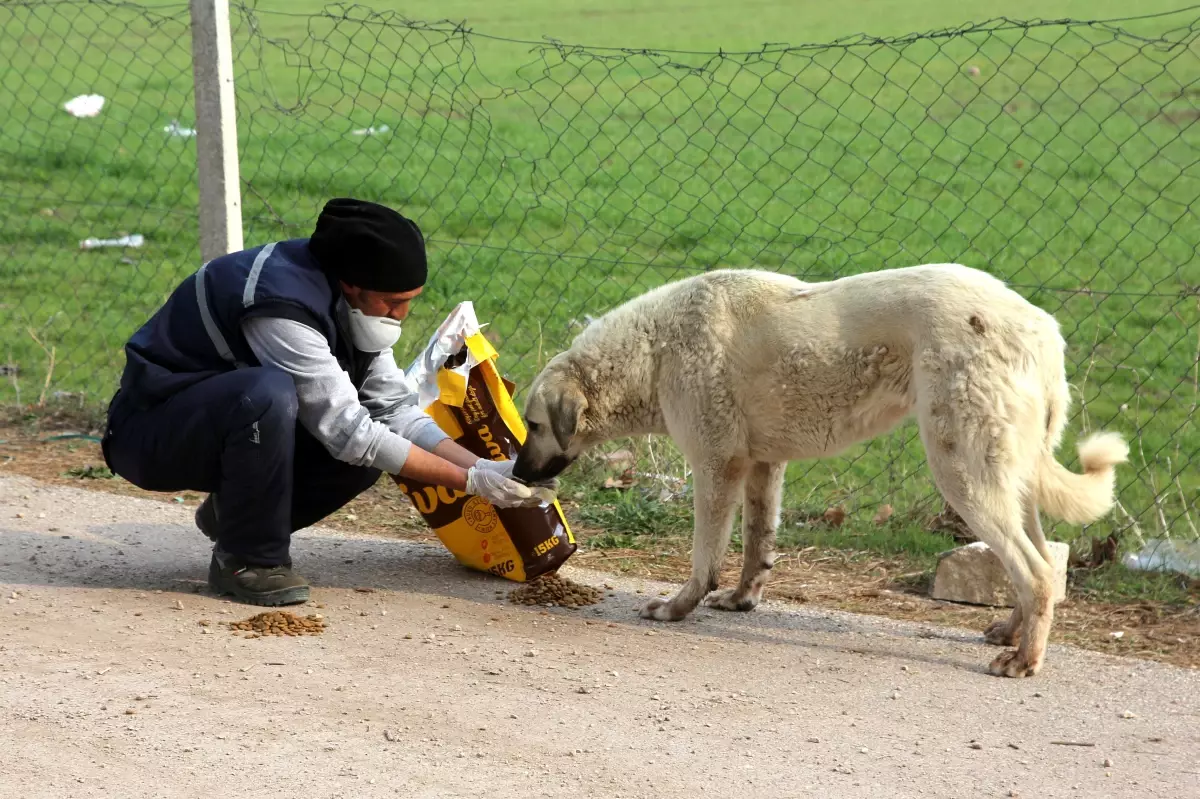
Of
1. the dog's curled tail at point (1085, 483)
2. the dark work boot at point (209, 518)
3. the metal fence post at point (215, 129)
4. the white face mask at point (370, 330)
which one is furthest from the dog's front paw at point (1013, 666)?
the metal fence post at point (215, 129)

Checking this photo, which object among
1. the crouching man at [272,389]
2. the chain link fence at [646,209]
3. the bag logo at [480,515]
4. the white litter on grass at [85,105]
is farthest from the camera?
the white litter on grass at [85,105]

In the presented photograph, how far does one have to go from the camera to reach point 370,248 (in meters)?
4.43

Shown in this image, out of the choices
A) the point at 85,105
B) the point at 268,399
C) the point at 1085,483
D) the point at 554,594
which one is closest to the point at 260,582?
the point at 268,399

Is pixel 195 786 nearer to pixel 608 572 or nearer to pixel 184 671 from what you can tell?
pixel 184 671

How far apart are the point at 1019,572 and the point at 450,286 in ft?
20.9

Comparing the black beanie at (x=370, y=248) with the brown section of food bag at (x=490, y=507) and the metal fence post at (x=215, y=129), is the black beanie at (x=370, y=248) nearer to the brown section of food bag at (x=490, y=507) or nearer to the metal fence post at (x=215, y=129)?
the brown section of food bag at (x=490, y=507)

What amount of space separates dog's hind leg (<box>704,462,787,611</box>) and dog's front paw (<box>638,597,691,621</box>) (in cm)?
26

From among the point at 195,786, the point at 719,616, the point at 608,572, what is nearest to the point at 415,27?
the point at 608,572

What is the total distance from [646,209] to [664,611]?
7881 millimetres

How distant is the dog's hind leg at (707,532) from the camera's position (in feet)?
15.5

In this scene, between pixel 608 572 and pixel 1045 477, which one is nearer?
pixel 1045 477

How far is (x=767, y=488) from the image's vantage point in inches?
197

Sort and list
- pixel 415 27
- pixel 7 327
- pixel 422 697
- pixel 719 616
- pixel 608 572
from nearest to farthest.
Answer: pixel 422 697
pixel 719 616
pixel 608 572
pixel 415 27
pixel 7 327

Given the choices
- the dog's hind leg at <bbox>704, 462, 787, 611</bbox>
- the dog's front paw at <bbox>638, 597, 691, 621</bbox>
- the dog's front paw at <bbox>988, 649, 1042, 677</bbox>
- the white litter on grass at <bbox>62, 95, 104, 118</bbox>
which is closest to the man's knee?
the dog's front paw at <bbox>638, 597, 691, 621</bbox>
